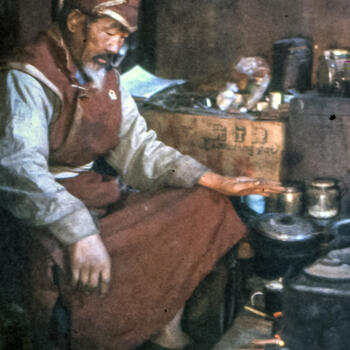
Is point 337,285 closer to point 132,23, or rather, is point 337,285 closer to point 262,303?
point 262,303

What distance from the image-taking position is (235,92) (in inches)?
164

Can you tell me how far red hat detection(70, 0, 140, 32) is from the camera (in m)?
2.21

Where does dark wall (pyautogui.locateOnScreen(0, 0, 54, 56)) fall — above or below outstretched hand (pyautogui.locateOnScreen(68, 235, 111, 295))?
above

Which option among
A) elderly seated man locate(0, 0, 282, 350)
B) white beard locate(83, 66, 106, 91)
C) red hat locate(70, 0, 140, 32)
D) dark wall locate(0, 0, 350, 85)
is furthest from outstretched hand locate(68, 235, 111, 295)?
dark wall locate(0, 0, 350, 85)

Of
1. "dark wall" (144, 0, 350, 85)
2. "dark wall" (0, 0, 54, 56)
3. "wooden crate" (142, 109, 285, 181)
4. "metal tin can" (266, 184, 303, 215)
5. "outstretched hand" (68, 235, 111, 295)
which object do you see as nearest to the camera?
"outstretched hand" (68, 235, 111, 295)

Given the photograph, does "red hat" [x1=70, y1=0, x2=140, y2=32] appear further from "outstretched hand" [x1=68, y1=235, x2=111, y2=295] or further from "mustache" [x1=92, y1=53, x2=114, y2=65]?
"outstretched hand" [x1=68, y1=235, x2=111, y2=295]

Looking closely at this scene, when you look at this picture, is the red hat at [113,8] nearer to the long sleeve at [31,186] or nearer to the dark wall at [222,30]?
the long sleeve at [31,186]

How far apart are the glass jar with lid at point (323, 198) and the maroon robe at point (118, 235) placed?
105cm

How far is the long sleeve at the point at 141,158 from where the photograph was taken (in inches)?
105

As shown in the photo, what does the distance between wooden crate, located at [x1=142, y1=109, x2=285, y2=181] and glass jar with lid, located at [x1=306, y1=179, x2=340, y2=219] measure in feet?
0.99

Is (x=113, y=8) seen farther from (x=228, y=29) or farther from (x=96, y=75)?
(x=228, y=29)

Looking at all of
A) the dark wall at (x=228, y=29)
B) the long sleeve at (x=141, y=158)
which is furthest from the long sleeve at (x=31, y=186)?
the dark wall at (x=228, y=29)

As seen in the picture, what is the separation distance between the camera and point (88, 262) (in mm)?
1938

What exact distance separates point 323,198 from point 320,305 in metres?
1.53
